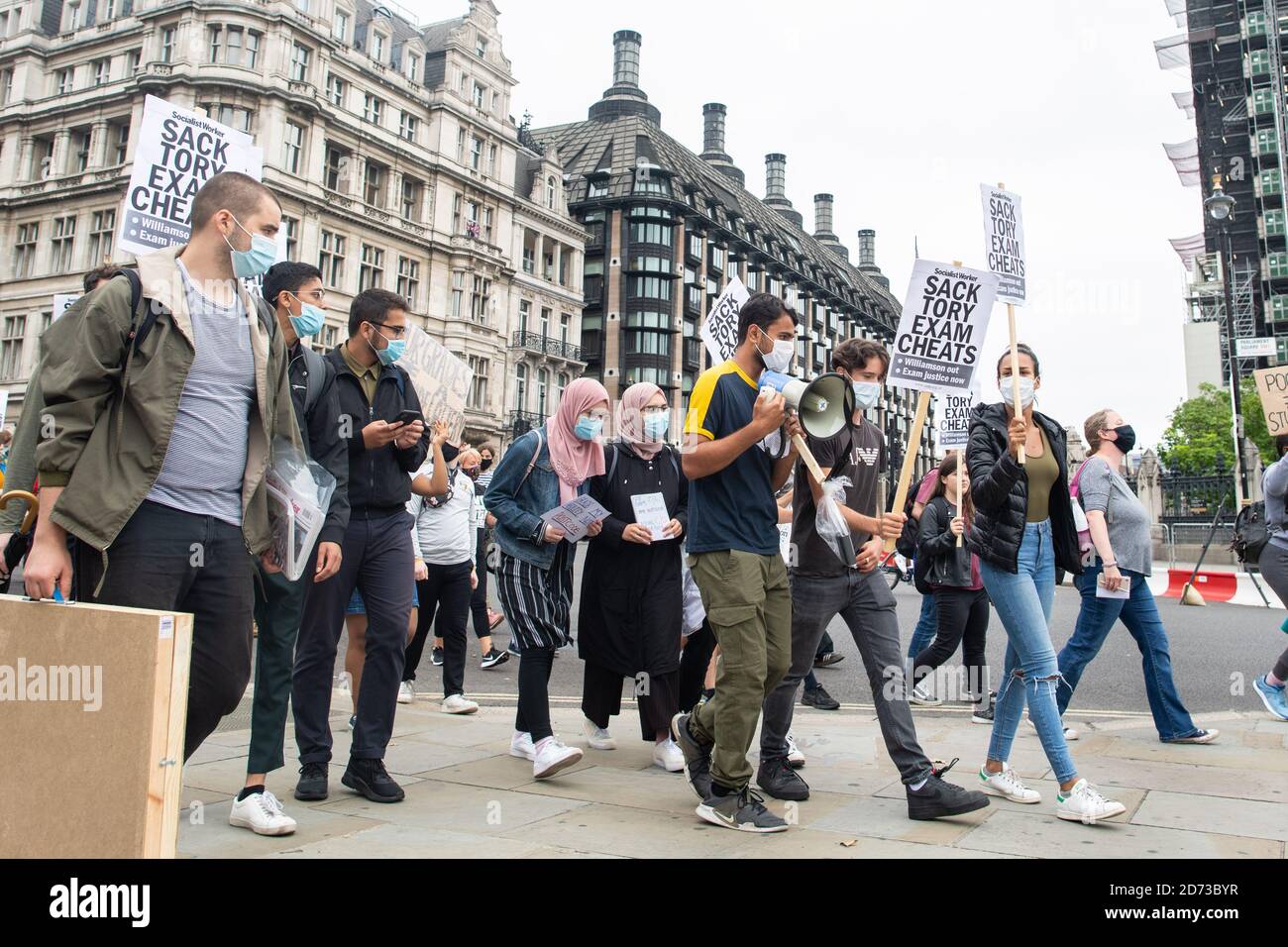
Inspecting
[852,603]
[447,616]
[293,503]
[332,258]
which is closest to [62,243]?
[332,258]

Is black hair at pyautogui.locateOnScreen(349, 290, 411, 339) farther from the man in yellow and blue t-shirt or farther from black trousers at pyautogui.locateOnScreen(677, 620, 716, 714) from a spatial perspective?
black trousers at pyautogui.locateOnScreen(677, 620, 716, 714)

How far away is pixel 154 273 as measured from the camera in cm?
323

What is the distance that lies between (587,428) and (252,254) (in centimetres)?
219

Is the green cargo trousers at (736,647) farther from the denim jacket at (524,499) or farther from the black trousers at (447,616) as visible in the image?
the black trousers at (447,616)

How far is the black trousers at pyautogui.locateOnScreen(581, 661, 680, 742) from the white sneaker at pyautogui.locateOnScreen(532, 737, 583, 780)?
640 mm

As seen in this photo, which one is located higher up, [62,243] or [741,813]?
[62,243]

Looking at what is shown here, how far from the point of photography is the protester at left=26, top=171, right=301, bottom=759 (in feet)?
9.77

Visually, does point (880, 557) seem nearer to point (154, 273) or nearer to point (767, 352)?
point (767, 352)

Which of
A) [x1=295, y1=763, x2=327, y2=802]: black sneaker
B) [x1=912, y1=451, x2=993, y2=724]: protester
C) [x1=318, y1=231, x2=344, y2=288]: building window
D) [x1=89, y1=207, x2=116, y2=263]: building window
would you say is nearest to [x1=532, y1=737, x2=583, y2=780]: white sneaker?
[x1=295, y1=763, x2=327, y2=802]: black sneaker

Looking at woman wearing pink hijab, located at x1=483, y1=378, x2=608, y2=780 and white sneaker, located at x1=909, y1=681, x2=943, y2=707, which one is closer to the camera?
woman wearing pink hijab, located at x1=483, y1=378, x2=608, y2=780

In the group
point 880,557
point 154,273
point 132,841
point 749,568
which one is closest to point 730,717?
point 749,568

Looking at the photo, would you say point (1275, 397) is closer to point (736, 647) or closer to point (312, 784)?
point (736, 647)

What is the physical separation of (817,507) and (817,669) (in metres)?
5.52

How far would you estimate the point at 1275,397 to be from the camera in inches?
327
